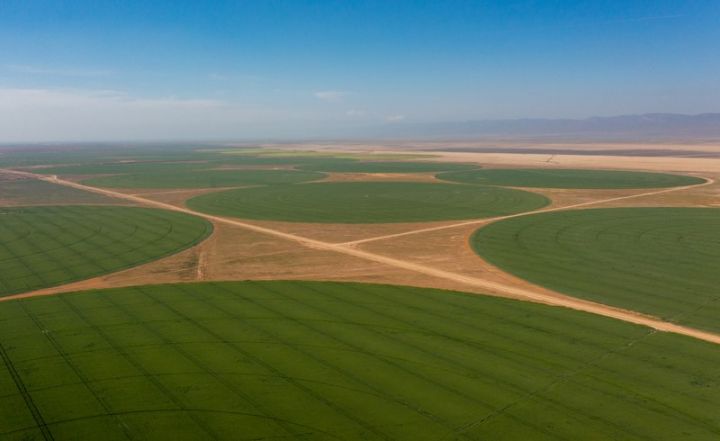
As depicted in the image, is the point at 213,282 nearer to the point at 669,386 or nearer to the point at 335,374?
the point at 335,374

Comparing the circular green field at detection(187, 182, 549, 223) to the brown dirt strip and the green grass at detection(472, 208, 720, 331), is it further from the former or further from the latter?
the green grass at detection(472, 208, 720, 331)

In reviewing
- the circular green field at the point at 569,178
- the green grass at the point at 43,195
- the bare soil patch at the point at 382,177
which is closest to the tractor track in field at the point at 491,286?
the green grass at the point at 43,195

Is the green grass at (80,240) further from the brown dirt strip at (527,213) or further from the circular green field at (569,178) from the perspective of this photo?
the circular green field at (569,178)

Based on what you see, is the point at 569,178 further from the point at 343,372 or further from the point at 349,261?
the point at 343,372

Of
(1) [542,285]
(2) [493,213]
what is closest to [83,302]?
(1) [542,285]

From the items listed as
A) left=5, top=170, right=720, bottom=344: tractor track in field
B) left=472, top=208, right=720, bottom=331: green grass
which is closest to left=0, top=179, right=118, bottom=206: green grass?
left=5, top=170, right=720, bottom=344: tractor track in field

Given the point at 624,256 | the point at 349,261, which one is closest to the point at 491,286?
the point at 349,261
